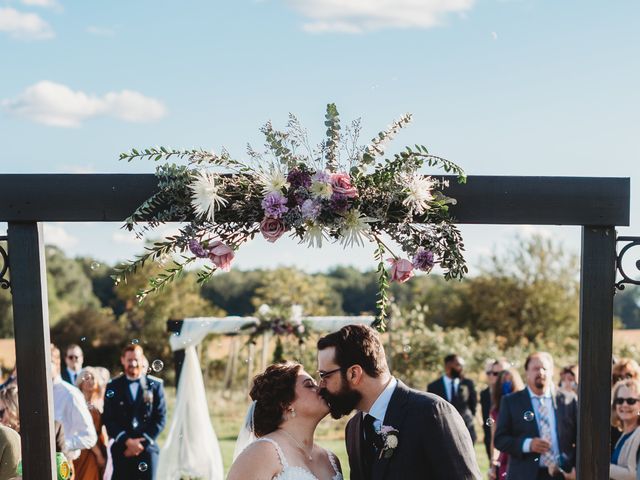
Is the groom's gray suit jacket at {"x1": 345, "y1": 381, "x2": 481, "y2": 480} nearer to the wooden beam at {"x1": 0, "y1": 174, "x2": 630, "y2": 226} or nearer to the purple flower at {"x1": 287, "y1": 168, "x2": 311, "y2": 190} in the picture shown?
the wooden beam at {"x1": 0, "y1": 174, "x2": 630, "y2": 226}

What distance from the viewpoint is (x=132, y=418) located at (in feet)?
30.4

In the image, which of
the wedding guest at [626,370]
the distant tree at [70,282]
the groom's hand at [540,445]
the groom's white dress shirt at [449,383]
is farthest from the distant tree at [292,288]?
the groom's hand at [540,445]

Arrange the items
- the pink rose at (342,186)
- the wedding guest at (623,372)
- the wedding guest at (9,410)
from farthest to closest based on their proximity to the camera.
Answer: the wedding guest at (623,372)
the wedding guest at (9,410)
the pink rose at (342,186)

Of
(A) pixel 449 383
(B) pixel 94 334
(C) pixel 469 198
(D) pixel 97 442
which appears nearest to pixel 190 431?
(D) pixel 97 442

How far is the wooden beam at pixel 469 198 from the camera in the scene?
469cm

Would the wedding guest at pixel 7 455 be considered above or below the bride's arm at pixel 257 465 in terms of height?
below

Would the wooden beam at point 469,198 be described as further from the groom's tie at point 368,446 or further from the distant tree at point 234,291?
the distant tree at point 234,291

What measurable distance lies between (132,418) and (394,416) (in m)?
5.43

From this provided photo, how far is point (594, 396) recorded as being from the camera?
4.72 m

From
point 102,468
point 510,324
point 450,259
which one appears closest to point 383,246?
point 450,259

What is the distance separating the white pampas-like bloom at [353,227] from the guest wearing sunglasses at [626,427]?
3.01 meters

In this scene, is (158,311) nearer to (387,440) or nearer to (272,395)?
(272,395)

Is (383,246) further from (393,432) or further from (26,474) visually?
(26,474)

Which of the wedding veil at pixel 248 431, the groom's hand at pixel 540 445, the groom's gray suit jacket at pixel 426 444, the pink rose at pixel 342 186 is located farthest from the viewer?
the groom's hand at pixel 540 445
